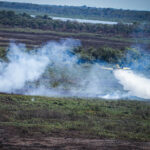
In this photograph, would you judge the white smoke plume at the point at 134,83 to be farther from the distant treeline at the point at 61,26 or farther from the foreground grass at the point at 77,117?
the distant treeline at the point at 61,26

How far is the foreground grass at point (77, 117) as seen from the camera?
1556 cm

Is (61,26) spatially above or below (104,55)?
below

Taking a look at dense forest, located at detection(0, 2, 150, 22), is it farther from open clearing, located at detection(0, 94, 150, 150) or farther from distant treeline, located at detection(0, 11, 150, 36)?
open clearing, located at detection(0, 94, 150, 150)

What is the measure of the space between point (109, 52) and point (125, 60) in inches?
110

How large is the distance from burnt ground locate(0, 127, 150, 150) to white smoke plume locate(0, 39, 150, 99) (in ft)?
30.9

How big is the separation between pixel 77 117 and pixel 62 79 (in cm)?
1288

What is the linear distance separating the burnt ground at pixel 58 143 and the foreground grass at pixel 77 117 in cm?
57

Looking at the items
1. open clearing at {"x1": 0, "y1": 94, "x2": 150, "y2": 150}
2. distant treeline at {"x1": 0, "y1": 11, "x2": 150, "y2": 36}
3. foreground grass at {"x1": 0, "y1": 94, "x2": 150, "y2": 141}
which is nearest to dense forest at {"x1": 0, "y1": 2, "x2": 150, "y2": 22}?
distant treeline at {"x1": 0, "y1": 11, "x2": 150, "y2": 36}

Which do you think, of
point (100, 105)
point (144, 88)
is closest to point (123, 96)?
point (144, 88)

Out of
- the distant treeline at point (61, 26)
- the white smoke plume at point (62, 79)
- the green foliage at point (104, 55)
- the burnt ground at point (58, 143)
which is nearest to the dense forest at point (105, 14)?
the distant treeline at point (61, 26)

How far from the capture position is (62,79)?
3033 cm

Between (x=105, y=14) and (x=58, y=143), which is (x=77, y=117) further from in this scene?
(x=105, y=14)

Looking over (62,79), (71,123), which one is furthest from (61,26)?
(71,123)

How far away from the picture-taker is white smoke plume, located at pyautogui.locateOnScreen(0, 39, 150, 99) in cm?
2536
